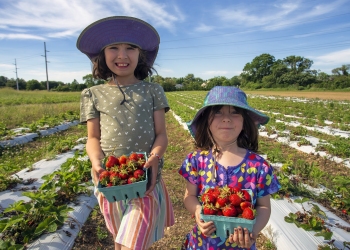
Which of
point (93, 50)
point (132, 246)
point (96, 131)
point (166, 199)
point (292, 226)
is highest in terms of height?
point (93, 50)

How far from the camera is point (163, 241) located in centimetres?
283

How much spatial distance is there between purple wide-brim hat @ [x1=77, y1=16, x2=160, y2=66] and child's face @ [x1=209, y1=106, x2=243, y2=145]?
2.53 feet

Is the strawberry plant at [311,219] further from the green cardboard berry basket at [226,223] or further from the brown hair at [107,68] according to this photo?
the brown hair at [107,68]

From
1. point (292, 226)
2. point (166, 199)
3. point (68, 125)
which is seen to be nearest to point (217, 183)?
point (166, 199)

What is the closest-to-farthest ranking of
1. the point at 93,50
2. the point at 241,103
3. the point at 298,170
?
the point at 241,103, the point at 93,50, the point at 298,170

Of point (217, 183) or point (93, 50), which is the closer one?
point (217, 183)

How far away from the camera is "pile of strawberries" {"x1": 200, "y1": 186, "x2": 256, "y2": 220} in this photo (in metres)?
1.24

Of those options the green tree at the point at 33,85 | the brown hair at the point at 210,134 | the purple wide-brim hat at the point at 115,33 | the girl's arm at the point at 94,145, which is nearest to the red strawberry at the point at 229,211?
the brown hair at the point at 210,134

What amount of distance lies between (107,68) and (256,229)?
1475mm

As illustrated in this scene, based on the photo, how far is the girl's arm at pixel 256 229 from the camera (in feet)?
4.05

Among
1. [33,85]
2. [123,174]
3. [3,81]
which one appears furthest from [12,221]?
[3,81]

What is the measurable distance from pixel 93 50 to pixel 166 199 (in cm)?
124

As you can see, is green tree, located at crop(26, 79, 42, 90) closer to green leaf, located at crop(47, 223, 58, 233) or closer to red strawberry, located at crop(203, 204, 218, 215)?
green leaf, located at crop(47, 223, 58, 233)

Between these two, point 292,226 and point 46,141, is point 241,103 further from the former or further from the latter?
point 46,141
